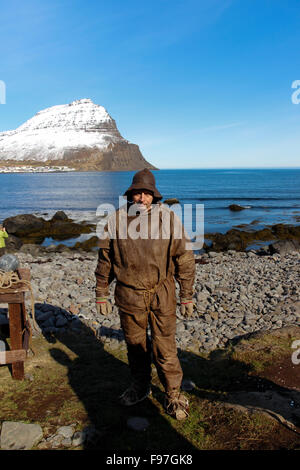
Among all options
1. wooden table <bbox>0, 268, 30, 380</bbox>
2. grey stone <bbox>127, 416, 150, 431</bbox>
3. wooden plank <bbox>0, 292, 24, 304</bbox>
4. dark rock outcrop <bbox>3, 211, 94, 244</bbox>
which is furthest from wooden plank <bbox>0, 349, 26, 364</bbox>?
dark rock outcrop <bbox>3, 211, 94, 244</bbox>

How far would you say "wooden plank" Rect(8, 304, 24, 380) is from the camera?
15.6 ft

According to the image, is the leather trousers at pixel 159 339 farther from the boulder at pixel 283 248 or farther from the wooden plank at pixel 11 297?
the boulder at pixel 283 248

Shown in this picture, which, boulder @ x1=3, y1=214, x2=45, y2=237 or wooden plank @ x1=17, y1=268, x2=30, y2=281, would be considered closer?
wooden plank @ x1=17, y1=268, x2=30, y2=281

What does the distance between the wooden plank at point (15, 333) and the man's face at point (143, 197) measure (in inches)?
94.9

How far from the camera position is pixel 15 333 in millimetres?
4777

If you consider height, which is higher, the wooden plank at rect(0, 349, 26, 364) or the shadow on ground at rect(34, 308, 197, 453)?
the wooden plank at rect(0, 349, 26, 364)

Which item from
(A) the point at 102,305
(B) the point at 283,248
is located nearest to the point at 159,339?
(A) the point at 102,305

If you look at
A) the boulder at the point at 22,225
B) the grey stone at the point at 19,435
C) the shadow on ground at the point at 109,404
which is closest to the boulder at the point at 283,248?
the shadow on ground at the point at 109,404

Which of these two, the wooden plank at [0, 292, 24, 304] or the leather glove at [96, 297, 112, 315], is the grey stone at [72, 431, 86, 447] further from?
the wooden plank at [0, 292, 24, 304]

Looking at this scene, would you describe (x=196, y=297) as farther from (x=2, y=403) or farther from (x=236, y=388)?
(x=2, y=403)

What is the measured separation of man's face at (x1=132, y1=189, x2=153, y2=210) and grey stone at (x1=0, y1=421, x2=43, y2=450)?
276 centimetres

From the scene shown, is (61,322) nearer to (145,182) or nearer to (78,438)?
(78,438)

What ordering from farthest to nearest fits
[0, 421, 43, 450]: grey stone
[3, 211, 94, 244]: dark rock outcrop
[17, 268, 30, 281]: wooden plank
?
[3, 211, 94, 244]: dark rock outcrop
[17, 268, 30, 281]: wooden plank
[0, 421, 43, 450]: grey stone
